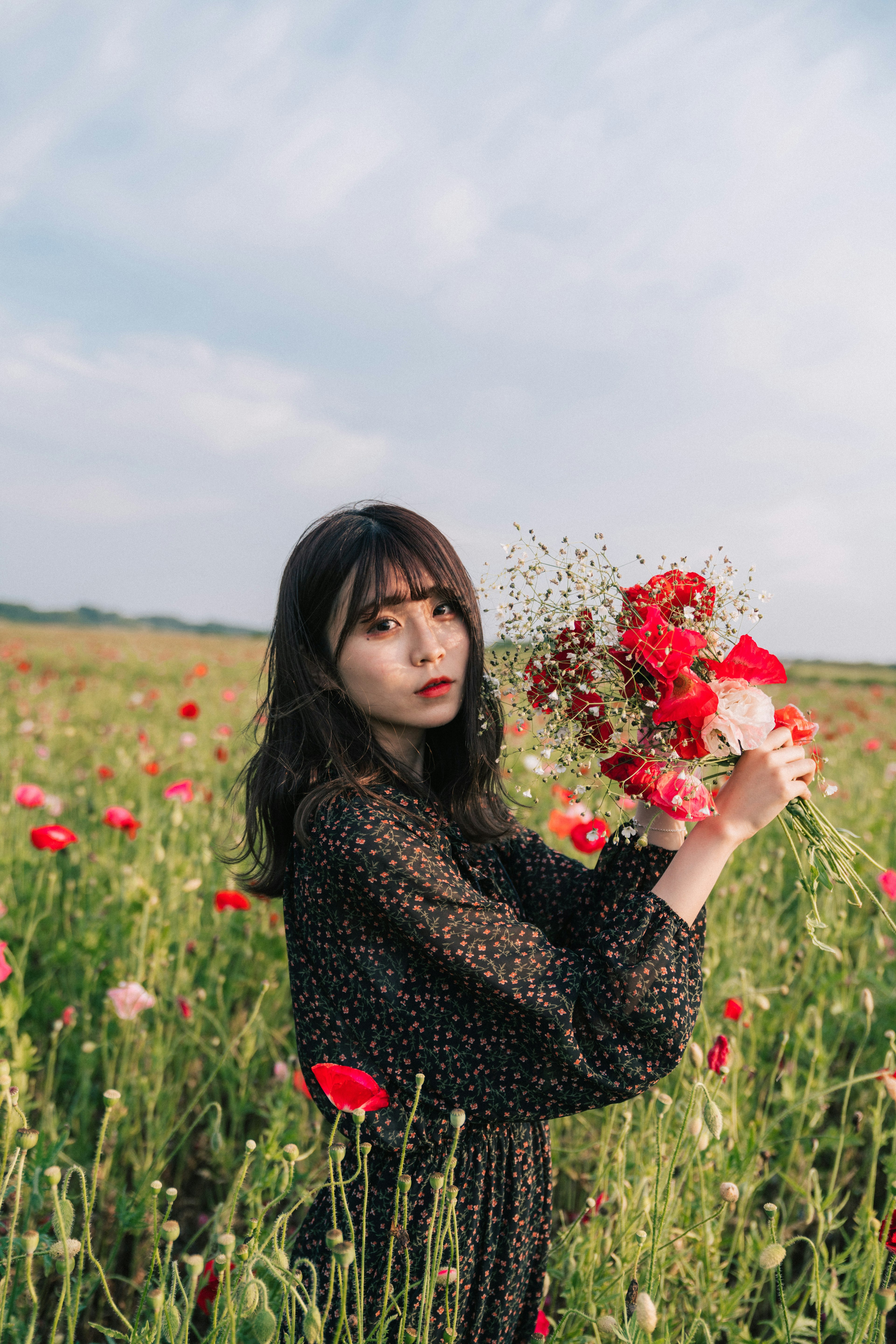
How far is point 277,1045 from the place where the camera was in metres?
2.40

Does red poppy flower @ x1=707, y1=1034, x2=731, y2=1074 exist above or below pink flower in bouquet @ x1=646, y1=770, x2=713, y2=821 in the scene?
below

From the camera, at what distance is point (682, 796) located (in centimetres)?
110

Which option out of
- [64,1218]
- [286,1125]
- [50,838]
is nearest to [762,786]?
[64,1218]

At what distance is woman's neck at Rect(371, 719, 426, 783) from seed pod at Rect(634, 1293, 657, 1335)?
0.77 m

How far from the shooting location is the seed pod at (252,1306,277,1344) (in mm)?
810

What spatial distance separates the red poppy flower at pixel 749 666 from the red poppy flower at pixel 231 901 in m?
1.37

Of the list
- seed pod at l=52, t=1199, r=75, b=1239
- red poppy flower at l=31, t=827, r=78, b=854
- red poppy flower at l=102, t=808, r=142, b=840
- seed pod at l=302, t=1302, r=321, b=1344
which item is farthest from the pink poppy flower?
seed pod at l=302, t=1302, r=321, b=1344

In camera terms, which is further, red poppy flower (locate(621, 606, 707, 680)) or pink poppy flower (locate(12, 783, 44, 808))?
pink poppy flower (locate(12, 783, 44, 808))

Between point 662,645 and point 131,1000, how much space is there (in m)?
1.44

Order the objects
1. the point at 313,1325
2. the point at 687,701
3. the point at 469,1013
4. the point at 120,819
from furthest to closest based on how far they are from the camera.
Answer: the point at 120,819, the point at 469,1013, the point at 687,701, the point at 313,1325

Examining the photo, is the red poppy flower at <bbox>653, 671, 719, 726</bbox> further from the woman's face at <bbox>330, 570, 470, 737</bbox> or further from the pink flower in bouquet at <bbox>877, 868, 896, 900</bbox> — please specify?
the pink flower in bouquet at <bbox>877, 868, 896, 900</bbox>

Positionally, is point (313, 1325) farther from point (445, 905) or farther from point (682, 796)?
point (682, 796)

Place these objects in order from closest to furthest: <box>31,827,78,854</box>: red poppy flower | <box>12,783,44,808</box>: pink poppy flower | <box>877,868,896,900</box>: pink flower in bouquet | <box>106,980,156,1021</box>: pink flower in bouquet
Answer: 1. <box>106,980,156,1021</box>: pink flower in bouquet
2. <box>877,868,896,900</box>: pink flower in bouquet
3. <box>31,827,78,854</box>: red poppy flower
4. <box>12,783,44,808</box>: pink poppy flower

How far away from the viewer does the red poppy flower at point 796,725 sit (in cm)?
121
